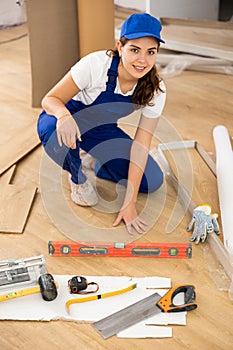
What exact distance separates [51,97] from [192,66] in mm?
1362

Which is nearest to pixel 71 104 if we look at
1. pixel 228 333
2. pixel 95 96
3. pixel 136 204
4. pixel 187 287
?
pixel 95 96

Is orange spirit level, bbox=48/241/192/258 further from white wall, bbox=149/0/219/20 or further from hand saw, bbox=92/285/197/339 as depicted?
white wall, bbox=149/0/219/20

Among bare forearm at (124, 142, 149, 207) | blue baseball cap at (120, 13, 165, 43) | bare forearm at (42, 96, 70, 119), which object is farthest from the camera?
bare forearm at (124, 142, 149, 207)

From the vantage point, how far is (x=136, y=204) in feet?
6.82

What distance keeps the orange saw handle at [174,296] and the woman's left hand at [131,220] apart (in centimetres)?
32

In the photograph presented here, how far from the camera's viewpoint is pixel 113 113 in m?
2.08

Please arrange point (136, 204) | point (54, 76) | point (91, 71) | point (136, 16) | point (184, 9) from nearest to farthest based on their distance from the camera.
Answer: point (136, 16) → point (91, 71) → point (136, 204) → point (54, 76) → point (184, 9)

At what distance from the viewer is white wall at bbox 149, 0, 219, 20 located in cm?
326

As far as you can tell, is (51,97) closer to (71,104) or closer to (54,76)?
(71,104)

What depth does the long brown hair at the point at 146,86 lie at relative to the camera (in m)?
1.93

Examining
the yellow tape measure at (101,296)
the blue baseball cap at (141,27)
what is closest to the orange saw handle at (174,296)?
the yellow tape measure at (101,296)

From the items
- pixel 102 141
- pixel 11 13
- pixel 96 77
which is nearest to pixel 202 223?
pixel 102 141

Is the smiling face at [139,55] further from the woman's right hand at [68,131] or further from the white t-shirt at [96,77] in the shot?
the woman's right hand at [68,131]

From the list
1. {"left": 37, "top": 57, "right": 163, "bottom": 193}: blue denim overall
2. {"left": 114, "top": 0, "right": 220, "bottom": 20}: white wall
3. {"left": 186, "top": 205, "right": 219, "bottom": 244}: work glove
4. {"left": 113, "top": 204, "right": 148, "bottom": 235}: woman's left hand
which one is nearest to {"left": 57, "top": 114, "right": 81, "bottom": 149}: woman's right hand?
{"left": 37, "top": 57, "right": 163, "bottom": 193}: blue denim overall
